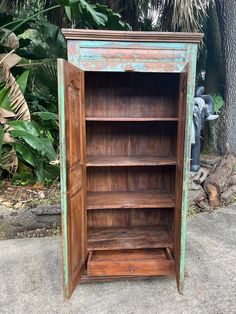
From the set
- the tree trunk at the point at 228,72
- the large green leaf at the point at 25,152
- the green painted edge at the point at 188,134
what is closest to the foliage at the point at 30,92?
the large green leaf at the point at 25,152

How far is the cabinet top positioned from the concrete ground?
165 centimetres

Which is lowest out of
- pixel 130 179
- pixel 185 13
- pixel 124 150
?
pixel 130 179

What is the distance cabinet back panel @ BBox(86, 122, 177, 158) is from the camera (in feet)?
7.18

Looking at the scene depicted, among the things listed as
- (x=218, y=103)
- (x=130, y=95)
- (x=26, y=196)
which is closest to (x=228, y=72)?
(x=218, y=103)

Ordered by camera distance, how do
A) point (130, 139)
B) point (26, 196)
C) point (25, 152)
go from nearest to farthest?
point (130, 139)
point (25, 152)
point (26, 196)

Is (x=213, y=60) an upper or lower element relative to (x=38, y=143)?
upper

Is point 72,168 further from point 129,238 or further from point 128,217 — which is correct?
point 128,217

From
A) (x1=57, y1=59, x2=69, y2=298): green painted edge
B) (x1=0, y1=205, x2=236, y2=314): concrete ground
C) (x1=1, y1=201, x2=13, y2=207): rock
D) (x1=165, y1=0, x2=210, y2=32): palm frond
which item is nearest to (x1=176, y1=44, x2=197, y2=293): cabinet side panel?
(x1=0, y1=205, x2=236, y2=314): concrete ground

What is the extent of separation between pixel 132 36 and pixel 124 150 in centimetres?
92

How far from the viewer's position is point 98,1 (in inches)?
148

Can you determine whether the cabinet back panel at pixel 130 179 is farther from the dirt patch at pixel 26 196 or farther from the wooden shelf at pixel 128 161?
the dirt patch at pixel 26 196

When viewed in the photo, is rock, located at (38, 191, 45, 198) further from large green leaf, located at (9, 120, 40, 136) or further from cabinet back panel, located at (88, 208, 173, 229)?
cabinet back panel, located at (88, 208, 173, 229)

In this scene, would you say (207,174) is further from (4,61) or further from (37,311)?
(4,61)

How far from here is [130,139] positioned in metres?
2.22
